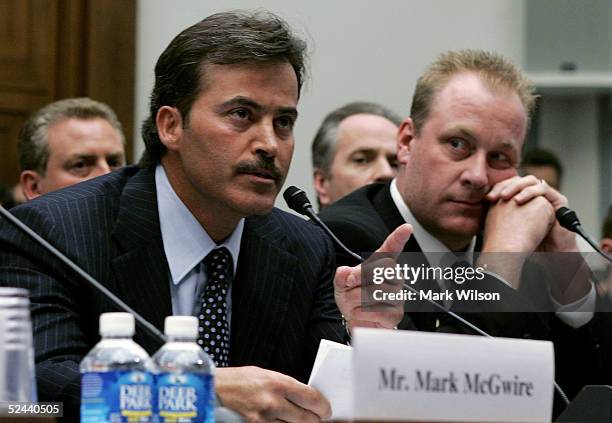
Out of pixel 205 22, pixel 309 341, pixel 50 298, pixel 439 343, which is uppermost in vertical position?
pixel 205 22

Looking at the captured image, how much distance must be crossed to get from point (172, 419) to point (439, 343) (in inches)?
13.3

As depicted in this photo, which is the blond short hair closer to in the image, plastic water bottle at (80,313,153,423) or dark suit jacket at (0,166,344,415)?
dark suit jacket at (0,166,344,415)

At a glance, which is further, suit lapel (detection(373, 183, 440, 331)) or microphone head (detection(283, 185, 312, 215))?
suit lapel (detection(373, 183, 440, 331))

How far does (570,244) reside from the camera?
3270mm

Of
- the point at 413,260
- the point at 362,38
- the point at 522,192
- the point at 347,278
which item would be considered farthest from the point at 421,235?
the point at 362,38

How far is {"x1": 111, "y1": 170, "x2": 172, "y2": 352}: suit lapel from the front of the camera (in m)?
2.35

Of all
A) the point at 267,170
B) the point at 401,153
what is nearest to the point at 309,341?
the point at 267,170

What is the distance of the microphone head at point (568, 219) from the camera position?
284 cm

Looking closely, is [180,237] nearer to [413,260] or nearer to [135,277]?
[135,277]

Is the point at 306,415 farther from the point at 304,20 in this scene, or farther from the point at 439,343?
the point at 304,20

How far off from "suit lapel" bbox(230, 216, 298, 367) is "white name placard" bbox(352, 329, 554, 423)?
1.11 metres

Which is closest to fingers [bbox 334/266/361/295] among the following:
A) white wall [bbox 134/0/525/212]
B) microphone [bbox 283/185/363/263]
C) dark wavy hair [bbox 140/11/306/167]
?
microphone [bbox 283/185/363/263]

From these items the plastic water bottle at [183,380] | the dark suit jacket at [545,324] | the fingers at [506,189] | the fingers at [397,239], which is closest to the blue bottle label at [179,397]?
the plastic water bottle at [183,380]

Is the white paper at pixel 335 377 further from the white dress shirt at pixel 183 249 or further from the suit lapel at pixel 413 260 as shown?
the suit lapel at pixel 413 260
